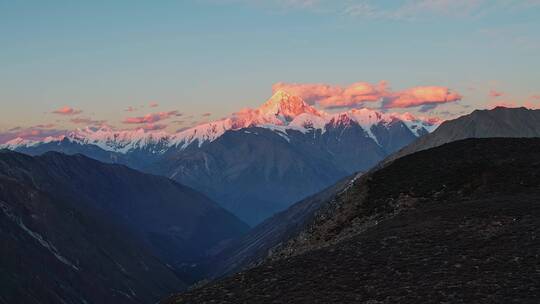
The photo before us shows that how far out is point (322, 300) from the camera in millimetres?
28250

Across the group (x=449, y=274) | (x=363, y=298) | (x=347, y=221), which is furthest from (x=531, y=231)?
(x=347, y=221)

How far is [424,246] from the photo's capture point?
35.1m

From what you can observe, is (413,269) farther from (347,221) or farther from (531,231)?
(347,221)

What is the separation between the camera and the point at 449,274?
2948 centimetres

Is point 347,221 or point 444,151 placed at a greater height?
→ point 444,151

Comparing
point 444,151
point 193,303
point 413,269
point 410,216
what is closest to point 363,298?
point 413,269

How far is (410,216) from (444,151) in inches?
864

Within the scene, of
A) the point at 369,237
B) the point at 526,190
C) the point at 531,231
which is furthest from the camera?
the point at 526,190

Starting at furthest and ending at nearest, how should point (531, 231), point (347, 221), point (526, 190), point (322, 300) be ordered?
1. point (347, 221)
2. point (526, 190)
3. point (531, 231)
4. point (322, 300)

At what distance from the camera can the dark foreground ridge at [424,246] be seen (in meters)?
28.2

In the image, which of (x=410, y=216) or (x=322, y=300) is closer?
(x=322, y=300)

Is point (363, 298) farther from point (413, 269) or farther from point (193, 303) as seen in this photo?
point (193, 303)

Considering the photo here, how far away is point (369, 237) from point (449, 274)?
1065 cm

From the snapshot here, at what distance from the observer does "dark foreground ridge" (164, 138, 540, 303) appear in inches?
1110
